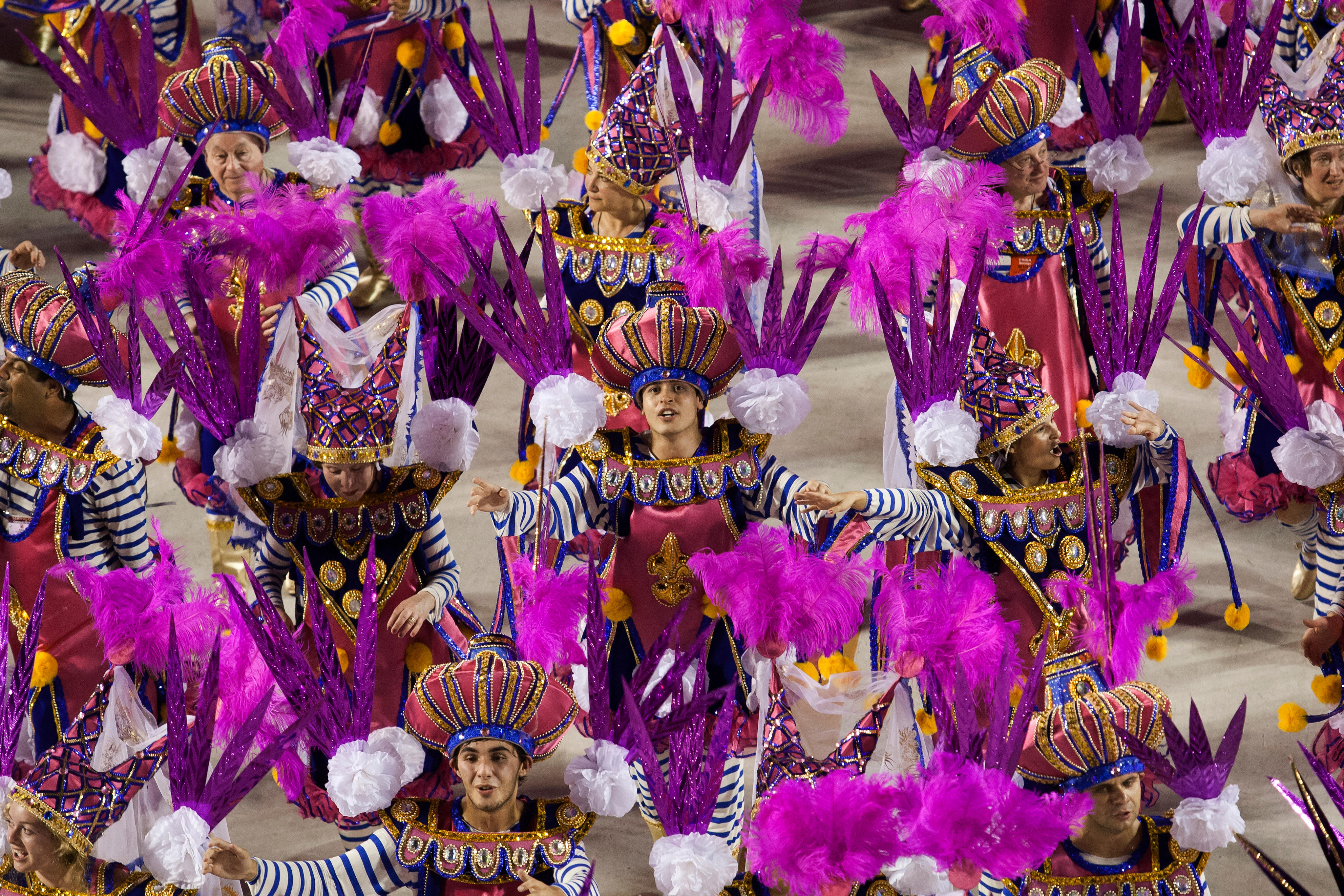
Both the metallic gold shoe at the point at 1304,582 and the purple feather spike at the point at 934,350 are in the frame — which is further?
the metallic gold shoe at the point at 1304,582

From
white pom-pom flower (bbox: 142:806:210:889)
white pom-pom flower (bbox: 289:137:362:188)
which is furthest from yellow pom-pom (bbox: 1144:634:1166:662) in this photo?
white pom-pom flower (bbox: 289:137:362:188)

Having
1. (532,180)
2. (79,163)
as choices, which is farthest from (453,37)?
(532,180)

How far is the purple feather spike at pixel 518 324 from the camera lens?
5113 millimetres

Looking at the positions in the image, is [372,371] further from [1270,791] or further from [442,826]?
[1270,791]

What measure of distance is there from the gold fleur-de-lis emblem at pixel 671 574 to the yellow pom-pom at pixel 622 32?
7.26ft

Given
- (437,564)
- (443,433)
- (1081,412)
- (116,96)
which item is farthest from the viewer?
(116,96)

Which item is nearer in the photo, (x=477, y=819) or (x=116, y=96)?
(x=477, y=819)

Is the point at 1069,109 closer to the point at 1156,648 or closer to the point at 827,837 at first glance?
the point at 1156,648

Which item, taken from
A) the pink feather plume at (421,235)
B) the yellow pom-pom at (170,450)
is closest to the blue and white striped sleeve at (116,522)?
the pink feather plume at (421,235)

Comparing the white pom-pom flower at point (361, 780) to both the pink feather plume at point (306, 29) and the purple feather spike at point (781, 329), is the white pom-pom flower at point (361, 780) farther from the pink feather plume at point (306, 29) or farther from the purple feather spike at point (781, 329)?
the pink feather plume at point (306, 29)

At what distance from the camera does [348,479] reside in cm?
519

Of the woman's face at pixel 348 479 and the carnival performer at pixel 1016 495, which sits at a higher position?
the woman's face at pixel 348 479

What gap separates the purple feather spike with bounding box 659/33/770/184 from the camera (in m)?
5.80

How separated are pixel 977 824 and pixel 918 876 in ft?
0.55
